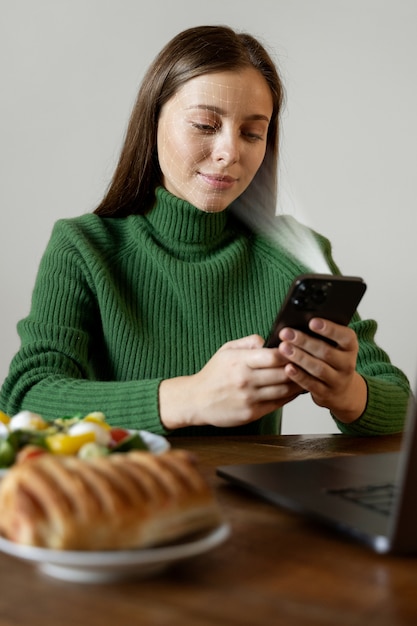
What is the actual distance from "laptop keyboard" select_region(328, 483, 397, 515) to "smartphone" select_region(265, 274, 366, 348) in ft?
1.02

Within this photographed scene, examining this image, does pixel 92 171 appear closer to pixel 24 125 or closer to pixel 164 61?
pixel 24 125

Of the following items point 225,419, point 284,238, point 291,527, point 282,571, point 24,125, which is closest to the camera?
point 282,571

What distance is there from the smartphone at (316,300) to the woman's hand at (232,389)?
3 centimetres

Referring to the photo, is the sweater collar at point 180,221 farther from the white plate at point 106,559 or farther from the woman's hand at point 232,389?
the white plate at point 106,559

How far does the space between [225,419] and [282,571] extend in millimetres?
575

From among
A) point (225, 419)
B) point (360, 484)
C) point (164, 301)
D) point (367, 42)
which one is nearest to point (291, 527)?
point (360, 484)

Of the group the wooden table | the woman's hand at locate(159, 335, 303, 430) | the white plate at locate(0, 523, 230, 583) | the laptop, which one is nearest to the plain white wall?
the woman's hand at locate(159, 335, 303, 430)

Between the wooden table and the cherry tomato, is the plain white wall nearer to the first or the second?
the cherry tomato

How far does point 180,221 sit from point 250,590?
109 cm

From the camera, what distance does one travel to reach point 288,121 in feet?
8.91

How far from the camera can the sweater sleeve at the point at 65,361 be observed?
1254 millimetres

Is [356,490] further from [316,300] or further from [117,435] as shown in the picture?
[316,300]

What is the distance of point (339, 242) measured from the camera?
2.75 m

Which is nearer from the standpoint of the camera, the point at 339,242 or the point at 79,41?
the point at 79,41
